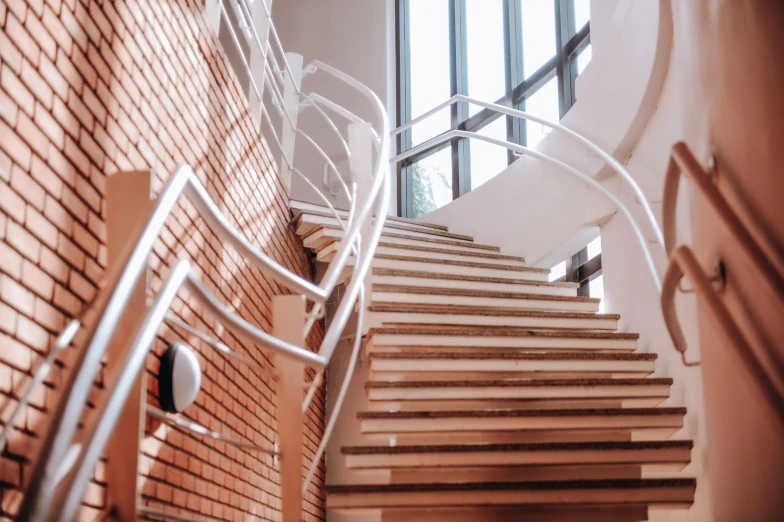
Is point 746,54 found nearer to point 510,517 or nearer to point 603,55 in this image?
point 510,517

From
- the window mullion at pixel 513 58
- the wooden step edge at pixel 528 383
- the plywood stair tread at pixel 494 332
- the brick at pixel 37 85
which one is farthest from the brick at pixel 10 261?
the window mullion at pixel 513 58

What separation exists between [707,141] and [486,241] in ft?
16.4

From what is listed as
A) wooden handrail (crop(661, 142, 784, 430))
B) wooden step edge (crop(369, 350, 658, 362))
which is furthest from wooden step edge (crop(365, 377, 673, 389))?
wooden handrail (crop(661, 142, 784, 430))

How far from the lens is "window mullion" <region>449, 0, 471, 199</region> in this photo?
26.7ft

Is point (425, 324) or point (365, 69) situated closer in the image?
point (425, 324)

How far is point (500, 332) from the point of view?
4.26 meters

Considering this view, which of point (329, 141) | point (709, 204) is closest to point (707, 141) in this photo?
point (709, 204)

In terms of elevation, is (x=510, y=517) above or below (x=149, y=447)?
below

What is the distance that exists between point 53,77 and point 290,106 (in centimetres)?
353

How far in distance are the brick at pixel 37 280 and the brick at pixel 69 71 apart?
57cm

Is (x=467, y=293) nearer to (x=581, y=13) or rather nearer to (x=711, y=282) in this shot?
(x=711, y=282)

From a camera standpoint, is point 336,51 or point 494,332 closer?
point 494,332

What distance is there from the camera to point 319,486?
21.5 feet

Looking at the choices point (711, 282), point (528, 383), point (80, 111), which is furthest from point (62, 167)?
point (528, 383)
